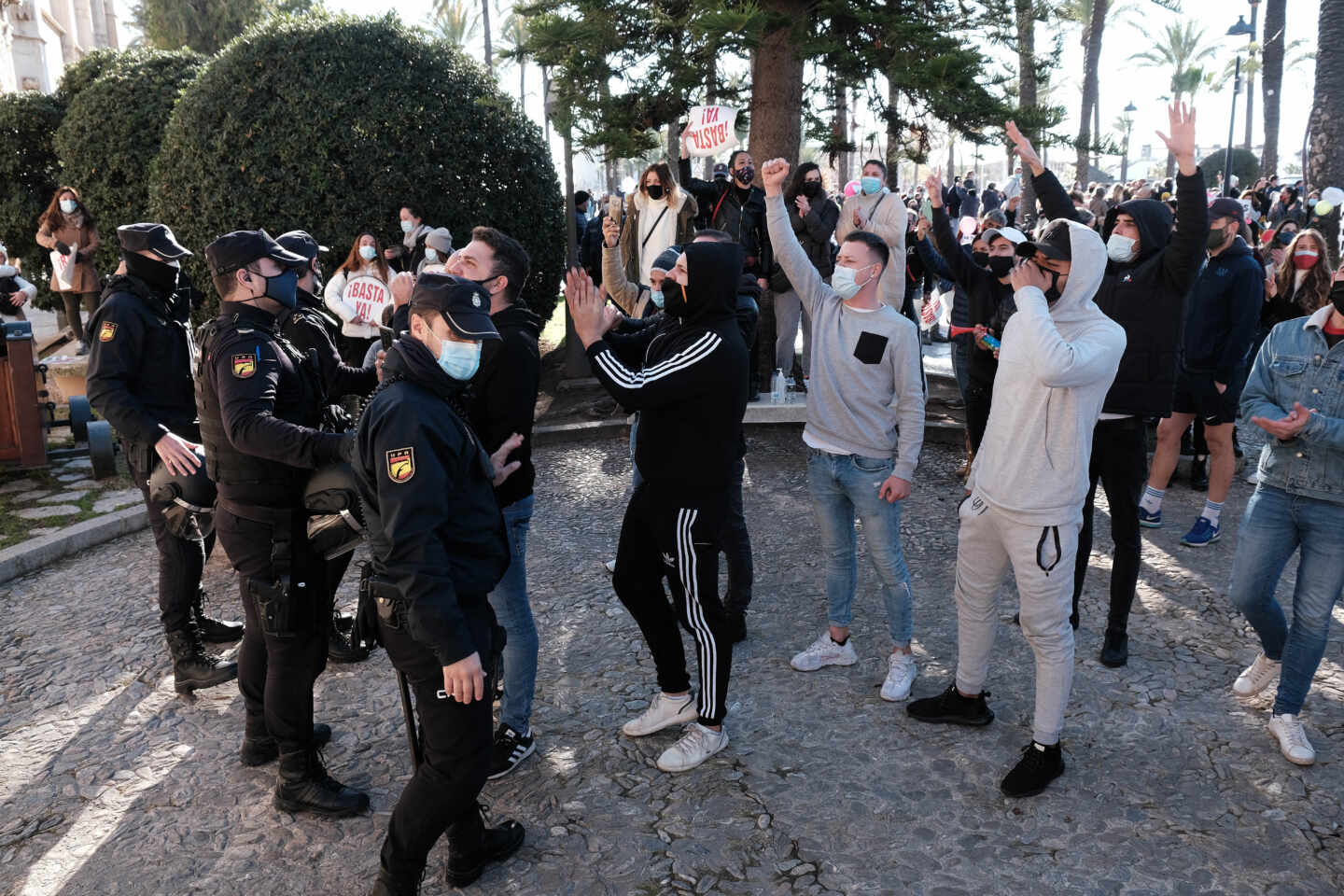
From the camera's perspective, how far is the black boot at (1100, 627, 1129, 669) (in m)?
4.55

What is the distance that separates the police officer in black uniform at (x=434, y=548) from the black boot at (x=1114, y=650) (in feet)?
9.87

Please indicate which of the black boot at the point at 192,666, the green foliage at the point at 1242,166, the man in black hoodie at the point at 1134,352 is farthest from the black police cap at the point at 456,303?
the green foliage at the point at 1242,166

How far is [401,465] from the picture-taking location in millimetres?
2693

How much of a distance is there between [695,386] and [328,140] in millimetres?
6582

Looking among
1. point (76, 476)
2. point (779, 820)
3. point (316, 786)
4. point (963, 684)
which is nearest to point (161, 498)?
point (316, 786)

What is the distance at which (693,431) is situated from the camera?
365 cm

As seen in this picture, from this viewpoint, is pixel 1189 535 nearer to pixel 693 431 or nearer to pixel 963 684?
pixel 963 684

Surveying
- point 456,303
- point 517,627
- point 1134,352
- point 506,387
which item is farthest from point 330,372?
point 1134,352

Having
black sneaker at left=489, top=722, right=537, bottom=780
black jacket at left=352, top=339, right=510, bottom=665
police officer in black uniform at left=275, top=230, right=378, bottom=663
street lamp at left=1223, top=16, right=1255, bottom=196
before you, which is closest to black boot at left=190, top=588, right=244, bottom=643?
police officer in black uniform at left=275, top=230, right=378, bottom=663

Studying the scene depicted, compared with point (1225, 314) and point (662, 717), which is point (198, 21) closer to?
point (1225, 314)

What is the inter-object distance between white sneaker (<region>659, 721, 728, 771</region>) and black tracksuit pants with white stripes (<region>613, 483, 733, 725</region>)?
0.17 feet

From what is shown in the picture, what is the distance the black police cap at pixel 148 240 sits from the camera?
4.40 metres

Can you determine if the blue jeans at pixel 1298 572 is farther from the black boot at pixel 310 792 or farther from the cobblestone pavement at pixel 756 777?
the black boot at pixel 310 792

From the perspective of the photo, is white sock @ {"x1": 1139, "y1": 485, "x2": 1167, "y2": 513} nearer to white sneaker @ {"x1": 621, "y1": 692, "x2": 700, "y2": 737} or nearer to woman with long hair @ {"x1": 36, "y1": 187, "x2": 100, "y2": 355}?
white sneaker @ {"x1": 621, "y1": 692, "x2": 700, "y2": 737}
